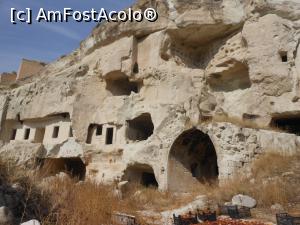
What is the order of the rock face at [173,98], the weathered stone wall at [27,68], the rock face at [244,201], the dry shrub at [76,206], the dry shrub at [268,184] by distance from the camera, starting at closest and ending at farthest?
the dry shrub at [76,206]
the rock face at [244,201]
the dry shrub at [268,184]
the rock face at [173,98]
the weathered stone wall at [27,68]

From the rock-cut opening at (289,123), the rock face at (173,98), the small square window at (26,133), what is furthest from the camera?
the small square window at (26,133)

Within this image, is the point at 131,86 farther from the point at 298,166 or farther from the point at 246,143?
the point at 298,166

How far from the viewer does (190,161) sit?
42.9 ft

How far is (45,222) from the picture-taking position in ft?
14.4

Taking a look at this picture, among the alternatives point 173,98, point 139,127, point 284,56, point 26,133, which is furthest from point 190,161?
point 26,133

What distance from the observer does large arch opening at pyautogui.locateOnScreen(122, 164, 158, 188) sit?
1434cm

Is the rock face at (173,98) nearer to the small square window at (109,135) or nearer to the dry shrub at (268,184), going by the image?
the small square window at (109,135)

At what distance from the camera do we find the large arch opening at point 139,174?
1434cm

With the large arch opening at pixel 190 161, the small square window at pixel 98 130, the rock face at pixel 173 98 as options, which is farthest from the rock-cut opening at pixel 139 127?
the large arch opening at pixel 190 161

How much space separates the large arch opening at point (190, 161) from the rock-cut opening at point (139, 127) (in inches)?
128

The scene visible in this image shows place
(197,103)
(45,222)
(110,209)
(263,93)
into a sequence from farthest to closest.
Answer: (197,103), (263,93), (110,209), (45,222)

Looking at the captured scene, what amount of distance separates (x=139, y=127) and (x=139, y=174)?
2870 mm

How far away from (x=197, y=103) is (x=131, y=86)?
5.90 meters

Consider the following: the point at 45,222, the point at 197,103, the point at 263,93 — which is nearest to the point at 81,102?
the point at 197,103
